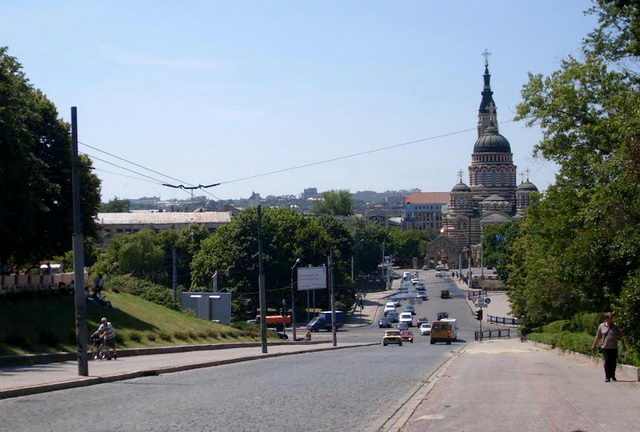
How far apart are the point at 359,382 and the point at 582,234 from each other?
11388 millimetres

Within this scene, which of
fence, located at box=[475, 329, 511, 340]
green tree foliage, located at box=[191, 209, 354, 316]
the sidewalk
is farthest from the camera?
green tree foliage, located at box=[191, 209, 354, 316]

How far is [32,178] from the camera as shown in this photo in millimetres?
36375

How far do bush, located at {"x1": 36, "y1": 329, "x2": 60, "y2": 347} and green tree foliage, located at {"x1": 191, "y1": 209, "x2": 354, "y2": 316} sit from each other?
174ft

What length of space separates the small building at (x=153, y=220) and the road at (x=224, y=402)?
137898 mm

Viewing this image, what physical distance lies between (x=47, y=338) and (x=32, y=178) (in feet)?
29.0

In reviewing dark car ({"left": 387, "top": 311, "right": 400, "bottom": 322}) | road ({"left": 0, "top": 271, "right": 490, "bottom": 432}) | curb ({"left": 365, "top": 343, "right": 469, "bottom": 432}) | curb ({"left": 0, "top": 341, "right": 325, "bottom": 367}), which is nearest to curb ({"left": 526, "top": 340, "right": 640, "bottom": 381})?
curb ({"left": 365, "top": 343, "right": 469, "bottom": 432})

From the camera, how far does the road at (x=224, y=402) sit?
43.9 ft

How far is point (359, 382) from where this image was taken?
20.6 meters

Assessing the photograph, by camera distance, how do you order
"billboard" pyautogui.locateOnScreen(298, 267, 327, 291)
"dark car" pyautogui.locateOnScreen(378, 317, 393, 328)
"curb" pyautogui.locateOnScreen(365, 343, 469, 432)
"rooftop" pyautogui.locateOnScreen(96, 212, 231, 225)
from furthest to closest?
"rooftop" pyautogui.locateOnScreen(96, 212, 231, 225) < "dark car" pyautogui.locateOnScreen(378, 317, 393, 328) < "billboard" pyautogui.locateOnScreen(298, 267, 327, 291) < "curb" pyautogui.locateOnScreen(365, 343, 469, 432)

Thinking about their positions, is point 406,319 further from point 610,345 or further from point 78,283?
point 610,345

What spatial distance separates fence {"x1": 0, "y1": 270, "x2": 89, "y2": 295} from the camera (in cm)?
3666

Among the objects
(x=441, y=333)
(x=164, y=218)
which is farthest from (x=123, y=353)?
(x=164, y=218)

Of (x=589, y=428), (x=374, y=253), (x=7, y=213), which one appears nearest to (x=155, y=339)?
(x=7, y=213)

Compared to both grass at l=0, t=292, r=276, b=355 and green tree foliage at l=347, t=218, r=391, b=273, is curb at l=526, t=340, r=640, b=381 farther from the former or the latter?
green tree foliage at l=347, t=218, r=391, b=273
